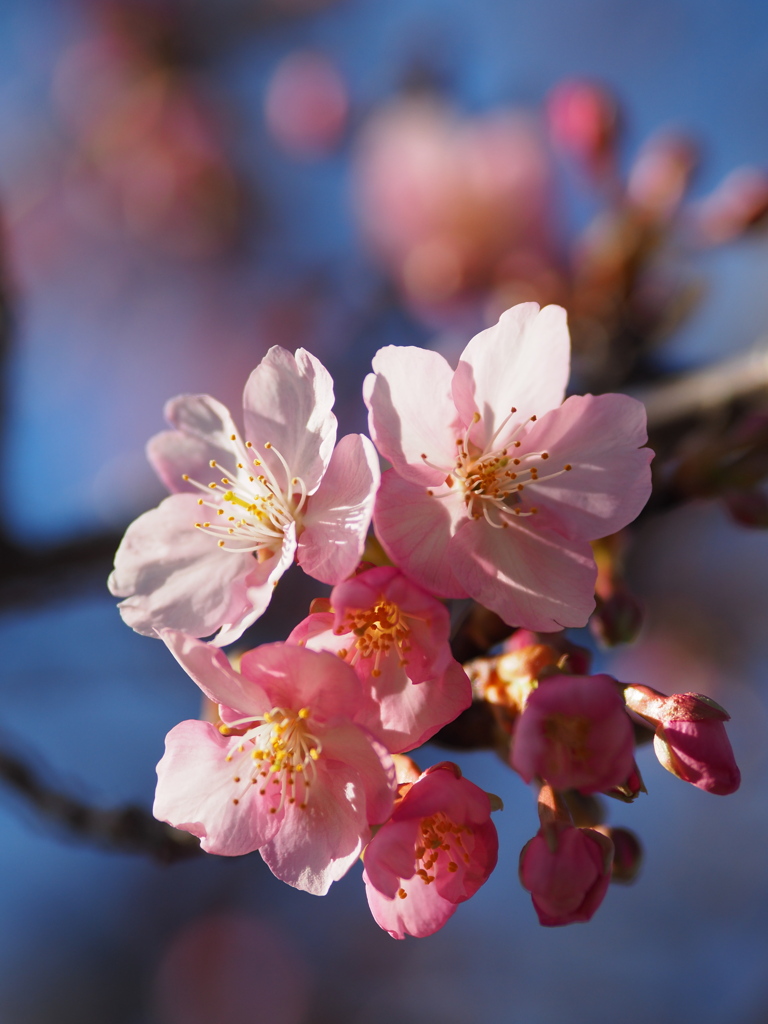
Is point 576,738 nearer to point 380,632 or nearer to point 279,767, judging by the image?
point 380,632

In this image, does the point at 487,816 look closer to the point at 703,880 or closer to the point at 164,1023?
the point at 703,880

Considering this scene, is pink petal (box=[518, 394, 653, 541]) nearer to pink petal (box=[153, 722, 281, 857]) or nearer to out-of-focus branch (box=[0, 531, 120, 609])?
pink petal (box=[153, 722, 281, 857])

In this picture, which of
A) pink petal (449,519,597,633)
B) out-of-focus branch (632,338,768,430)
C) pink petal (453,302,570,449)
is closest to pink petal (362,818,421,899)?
pink petal (449,519,597,633)

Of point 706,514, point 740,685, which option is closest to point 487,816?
point 706,514

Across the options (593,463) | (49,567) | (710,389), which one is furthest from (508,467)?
(49,567)

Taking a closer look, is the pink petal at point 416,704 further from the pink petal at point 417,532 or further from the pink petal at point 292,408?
the pink petal at point 292,408

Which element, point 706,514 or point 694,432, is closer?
point 694,432
